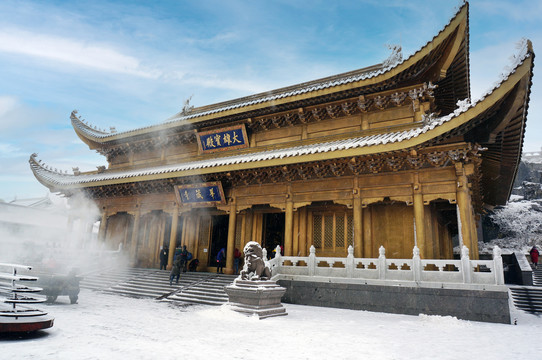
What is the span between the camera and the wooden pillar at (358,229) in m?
11.3

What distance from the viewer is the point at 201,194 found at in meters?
14.6

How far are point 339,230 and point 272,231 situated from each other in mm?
3335

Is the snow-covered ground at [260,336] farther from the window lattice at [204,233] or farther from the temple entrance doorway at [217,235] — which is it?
the window lattice at [204,233]

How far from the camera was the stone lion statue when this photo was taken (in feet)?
29.4

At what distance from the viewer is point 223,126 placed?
15938 mm

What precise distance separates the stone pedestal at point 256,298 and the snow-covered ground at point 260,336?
26 cm

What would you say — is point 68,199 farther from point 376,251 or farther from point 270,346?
point 270,346

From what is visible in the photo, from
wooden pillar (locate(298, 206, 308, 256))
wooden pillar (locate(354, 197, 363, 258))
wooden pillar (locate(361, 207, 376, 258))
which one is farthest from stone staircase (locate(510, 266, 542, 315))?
wooden pillar (locate(298, 206, 308, 256))

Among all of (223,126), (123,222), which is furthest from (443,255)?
(123,222)

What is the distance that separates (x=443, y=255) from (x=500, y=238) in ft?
73.1

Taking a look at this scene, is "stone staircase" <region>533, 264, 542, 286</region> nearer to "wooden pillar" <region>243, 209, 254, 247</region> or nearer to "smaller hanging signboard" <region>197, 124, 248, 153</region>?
"wooden pillar" <region>243, 209, 254, 247</region>

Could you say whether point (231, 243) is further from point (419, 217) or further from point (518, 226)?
point (518, 226)

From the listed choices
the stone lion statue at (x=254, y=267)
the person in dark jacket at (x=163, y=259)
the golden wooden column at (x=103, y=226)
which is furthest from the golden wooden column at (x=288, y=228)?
the golden wooden column at (x=103, y=226)

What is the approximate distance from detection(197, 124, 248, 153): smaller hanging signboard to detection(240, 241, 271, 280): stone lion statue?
23.2ft
